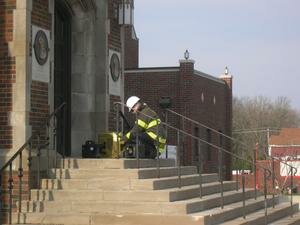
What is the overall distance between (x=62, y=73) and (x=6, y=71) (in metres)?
2.54

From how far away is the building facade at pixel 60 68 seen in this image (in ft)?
34.8

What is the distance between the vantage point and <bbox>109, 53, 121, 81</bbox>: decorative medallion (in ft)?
44.9

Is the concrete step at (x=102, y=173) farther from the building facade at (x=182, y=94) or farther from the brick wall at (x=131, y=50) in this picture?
the brick wall at (x=131, y=50)

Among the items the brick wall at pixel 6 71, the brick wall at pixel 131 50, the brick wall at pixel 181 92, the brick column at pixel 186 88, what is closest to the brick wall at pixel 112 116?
the brick wall at pixel 6 71

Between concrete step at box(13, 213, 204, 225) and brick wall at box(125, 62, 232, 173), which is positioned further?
brick wall at box(125, 62, 232, 173)

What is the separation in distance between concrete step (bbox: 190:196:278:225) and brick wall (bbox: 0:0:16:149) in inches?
135

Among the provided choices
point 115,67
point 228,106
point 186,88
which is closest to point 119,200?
point 115,67

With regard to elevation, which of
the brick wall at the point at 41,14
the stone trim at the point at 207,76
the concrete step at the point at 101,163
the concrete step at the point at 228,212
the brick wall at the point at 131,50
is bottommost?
the concrete step at the point at 228,212

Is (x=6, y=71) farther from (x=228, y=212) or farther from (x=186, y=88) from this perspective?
(x=186, y=88)

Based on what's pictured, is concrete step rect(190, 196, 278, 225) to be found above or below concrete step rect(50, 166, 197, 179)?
below

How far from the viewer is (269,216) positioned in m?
12.5

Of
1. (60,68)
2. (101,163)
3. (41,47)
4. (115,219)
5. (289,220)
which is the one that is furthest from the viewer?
(289,220)

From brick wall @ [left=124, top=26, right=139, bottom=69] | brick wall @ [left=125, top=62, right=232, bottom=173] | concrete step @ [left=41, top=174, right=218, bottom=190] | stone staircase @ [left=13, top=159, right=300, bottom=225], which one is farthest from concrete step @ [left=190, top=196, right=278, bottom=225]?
brick wall @ [left=124, top=26, right=139, bottom=69]

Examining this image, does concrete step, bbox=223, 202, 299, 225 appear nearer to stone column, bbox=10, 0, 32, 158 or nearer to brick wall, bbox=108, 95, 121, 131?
brick wall, bbox=108, 95, 121, 131
